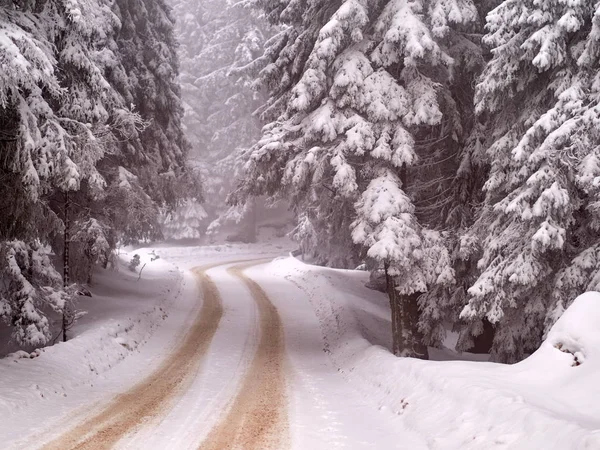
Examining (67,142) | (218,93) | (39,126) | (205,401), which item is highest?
(218,93)

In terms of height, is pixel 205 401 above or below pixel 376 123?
below

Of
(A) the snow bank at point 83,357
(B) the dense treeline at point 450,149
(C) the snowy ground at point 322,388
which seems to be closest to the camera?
(C) the snowy ground at point 322,388

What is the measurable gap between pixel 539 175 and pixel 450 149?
4985 millimetres

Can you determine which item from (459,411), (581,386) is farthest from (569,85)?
(459,411)

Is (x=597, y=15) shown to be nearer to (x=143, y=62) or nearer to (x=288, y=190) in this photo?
(x=288, y=190)

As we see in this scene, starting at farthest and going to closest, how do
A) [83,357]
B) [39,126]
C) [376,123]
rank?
[376,123]
[83,357]
[39,126]

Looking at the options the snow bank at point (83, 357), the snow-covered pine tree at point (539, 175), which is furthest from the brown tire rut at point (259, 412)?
the snow-covered pine tree at point (539, 175)

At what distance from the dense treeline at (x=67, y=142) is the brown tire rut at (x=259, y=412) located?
472 centimetres

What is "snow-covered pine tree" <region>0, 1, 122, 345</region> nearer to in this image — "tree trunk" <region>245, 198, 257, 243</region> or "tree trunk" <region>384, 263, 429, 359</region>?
"tree trunk" <region>384, 263, 429, 359</region>

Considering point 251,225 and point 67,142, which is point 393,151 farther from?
point 251,225

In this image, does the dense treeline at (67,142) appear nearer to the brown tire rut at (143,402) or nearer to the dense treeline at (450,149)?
the brown tire rut at (143,402)

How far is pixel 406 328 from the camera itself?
12711 mm

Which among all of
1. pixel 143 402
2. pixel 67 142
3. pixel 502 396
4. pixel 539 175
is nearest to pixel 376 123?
pixel 539 175

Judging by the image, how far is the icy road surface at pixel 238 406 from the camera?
668cm
